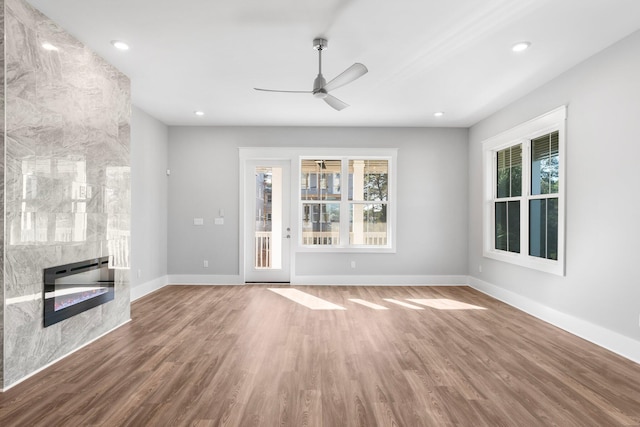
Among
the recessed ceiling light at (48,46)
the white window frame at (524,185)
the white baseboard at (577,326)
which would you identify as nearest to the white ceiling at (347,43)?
the recessed ceiling light at (48,46)

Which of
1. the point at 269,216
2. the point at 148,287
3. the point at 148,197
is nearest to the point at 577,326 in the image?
the point at 269,216

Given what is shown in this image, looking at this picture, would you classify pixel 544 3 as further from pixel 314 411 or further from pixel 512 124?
pixel 314 411

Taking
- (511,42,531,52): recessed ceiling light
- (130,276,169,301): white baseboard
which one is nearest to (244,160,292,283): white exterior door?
(130,276,169,301): white baseboard

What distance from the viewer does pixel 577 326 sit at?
369 centimetres

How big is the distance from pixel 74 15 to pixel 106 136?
1.12 meters

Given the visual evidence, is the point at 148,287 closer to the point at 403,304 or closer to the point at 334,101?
the point at 403,304

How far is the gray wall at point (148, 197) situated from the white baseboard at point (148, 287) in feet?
0.15

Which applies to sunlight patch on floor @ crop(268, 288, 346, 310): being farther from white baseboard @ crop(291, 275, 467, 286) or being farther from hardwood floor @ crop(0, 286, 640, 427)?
white baseboard @ crop(291, 275, 467, 286)

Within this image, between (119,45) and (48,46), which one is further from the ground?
(119,45)

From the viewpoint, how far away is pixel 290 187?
251 inches

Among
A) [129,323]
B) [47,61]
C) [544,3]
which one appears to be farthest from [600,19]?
[129,323]

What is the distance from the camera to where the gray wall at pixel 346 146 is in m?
6.29

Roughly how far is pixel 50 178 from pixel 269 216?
378 centimetres

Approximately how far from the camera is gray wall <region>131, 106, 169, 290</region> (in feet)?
16.9
